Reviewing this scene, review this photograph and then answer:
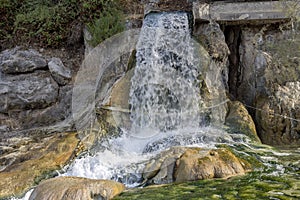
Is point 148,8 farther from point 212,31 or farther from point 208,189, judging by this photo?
point 208,189

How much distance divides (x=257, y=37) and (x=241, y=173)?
12.4 ft

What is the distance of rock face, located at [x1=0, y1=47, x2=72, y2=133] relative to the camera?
754 cm

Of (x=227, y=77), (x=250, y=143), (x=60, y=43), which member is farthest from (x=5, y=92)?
(x=250, y=143)

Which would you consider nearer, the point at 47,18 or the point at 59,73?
the point at 59,73

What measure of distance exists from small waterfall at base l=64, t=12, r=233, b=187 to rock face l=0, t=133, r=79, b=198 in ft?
1.84

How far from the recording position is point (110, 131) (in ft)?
20.3

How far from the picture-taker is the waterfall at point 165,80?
21.6ft

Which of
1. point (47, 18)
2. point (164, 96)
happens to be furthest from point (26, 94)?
point (164, 96)

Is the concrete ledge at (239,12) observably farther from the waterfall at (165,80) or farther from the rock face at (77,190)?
the rock face at (77,190)

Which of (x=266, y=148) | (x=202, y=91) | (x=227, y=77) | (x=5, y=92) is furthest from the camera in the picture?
(x=5, y=92)

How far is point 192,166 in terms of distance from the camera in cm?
431

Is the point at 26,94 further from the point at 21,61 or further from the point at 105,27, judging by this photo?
the point at 105,27

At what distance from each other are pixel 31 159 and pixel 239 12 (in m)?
4.73

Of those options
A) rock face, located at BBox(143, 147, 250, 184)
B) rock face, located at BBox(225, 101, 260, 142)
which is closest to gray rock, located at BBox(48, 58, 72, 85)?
rock face, located at BBox(225, 101, 260, 142)
